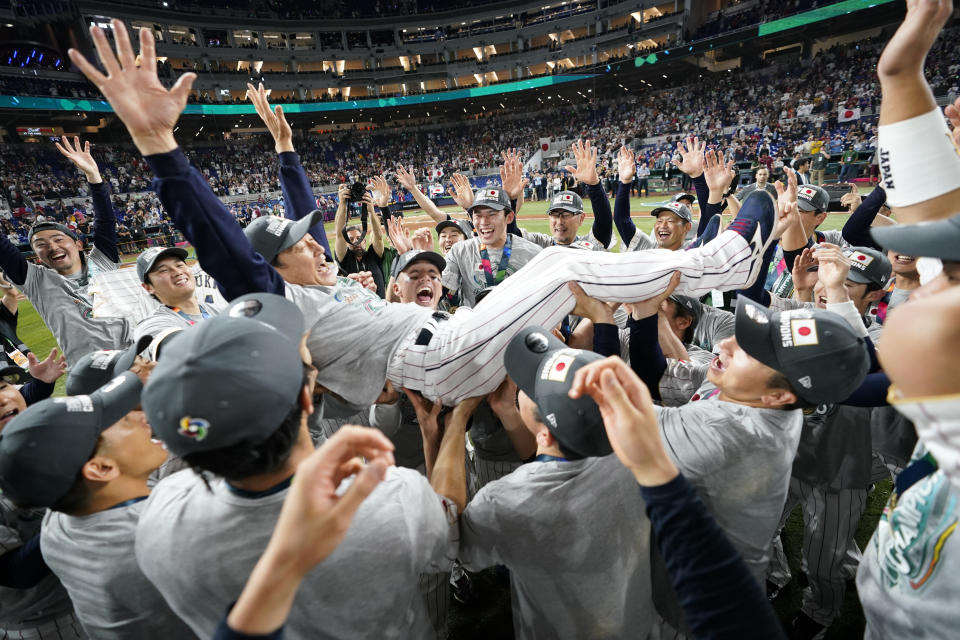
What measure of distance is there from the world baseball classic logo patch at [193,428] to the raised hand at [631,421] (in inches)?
37.5

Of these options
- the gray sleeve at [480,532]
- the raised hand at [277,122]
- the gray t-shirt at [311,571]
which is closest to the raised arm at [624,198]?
the raised hand at [277,122]

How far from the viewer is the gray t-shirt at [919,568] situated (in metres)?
1.16

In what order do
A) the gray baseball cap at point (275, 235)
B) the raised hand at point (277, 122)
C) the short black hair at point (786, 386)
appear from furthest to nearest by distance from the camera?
the raised hand at point (277, 122), the gray baseball cap at point (275, 235), the short black hair at point (786, 386)

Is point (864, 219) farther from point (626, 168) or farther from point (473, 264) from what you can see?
point (473, 264)

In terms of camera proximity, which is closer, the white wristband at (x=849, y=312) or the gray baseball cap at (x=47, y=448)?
the gray baseball cap at (x=47, y=448)

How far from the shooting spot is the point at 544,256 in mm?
2703

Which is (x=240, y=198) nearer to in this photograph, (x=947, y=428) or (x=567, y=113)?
(x=567, y=113)

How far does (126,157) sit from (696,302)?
43125 mm

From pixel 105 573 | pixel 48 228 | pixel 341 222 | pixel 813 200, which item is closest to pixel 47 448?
pixel 105 573

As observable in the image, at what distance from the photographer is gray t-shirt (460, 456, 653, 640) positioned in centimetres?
166

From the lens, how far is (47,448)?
1584 millimetres

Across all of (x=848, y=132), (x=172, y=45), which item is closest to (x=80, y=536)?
(x=848, y=132)

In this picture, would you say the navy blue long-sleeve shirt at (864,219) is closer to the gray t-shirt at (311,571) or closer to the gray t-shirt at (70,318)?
the gray t-shirt at (311,571)

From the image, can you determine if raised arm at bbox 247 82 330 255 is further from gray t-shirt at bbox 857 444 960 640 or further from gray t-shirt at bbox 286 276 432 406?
gray t-shirt at bbox 857 444 960 640
